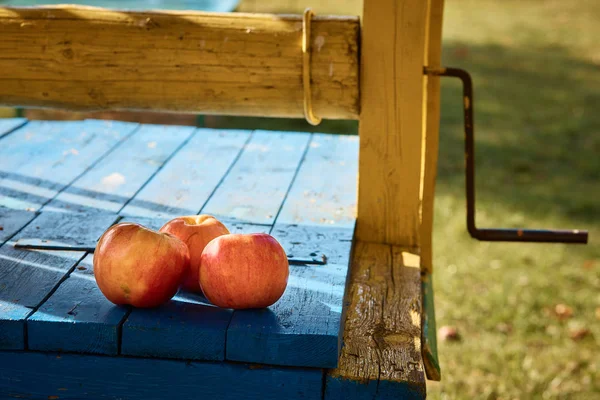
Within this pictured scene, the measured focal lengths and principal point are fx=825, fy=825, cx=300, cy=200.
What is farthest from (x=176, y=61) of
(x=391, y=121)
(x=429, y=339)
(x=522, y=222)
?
(x=522, y=222)

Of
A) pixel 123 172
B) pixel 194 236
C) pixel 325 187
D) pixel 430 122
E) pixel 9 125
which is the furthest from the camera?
pixel 9 125

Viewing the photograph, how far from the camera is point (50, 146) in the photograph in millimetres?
2854

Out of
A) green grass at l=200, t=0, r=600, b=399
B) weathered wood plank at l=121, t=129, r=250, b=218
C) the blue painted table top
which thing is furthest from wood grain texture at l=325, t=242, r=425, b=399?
green grass at l=200, t=0, r=600, b=399

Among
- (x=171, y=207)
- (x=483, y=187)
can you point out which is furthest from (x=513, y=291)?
(x=171, y=207)

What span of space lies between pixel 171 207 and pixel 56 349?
30.9 inches

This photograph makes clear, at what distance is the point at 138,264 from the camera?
1.49 meters

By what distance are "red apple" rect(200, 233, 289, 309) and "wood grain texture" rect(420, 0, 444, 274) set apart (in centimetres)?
77

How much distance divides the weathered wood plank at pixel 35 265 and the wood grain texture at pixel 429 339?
2.61 feet

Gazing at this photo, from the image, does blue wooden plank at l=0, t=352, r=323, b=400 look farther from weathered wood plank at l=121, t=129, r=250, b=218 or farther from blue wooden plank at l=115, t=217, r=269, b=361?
weathered wood plank at l=121, t=129, r=250, b=218

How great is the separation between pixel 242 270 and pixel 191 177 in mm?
1103

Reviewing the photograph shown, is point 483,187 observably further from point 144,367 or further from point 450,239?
point 144,367

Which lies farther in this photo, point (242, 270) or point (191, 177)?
point (191, 177)

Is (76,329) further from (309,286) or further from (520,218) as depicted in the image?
(520,218)

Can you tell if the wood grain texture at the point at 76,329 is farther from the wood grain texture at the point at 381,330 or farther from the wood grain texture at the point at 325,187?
the wood grain texture at the point at 325,187
